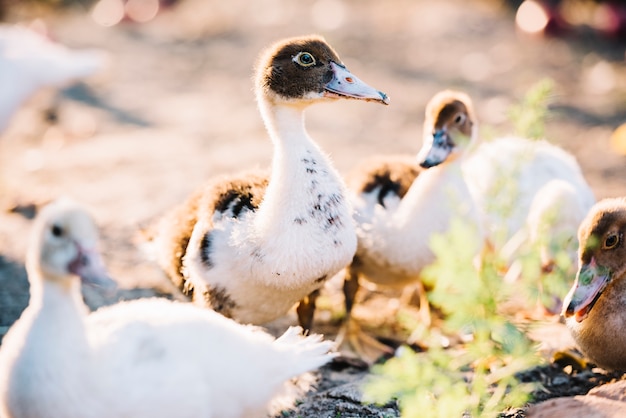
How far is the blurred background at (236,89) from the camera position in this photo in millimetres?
7293

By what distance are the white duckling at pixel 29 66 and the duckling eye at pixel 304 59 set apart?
11.5 ft

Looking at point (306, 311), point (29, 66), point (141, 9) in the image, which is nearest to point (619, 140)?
point (306, 311)

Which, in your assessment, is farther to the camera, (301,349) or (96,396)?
(301,349)

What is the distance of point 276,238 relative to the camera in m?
4.08

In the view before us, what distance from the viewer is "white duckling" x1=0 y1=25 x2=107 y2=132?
6832 millimetres

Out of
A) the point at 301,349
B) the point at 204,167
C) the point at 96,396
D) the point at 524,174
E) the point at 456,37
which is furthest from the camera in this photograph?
the point at 456,37

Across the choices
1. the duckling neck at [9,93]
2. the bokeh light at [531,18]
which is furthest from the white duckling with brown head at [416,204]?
the bokeh light at [531,18]

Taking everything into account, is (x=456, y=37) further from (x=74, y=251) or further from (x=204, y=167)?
(x=74, y=251)

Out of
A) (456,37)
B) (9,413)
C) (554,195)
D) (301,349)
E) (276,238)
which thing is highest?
(456,37)

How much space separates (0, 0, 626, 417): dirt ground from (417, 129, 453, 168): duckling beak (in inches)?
41.5

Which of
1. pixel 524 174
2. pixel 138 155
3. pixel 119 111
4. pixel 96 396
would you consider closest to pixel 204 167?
pixel 138 155

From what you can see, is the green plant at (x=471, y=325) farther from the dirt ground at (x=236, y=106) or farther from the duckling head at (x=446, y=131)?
the duckling head at (x=446, y=131)

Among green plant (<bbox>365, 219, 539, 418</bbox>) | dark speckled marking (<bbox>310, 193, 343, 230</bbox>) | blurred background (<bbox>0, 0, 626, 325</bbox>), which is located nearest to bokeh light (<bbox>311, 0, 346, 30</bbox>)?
blurred background (<bbox>0, 0, 626, 325</bbox>)

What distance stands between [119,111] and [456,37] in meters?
4.56
